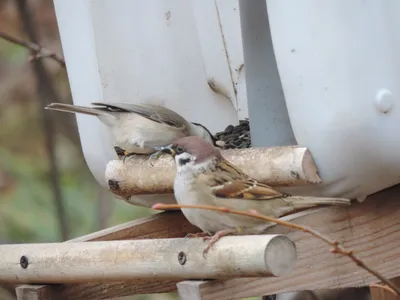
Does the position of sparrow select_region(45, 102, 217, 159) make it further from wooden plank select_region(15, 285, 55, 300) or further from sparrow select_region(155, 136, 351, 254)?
wooden plank select_region(15, 285, 55, 300)

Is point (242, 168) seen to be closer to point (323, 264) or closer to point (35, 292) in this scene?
point (323, 264)

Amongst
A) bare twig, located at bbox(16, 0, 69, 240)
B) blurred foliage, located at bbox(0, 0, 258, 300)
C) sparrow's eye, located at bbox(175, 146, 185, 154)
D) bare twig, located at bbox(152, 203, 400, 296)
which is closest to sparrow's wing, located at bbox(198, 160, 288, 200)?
sparrow's eye, located at bbox(175, 146, 185, 154)

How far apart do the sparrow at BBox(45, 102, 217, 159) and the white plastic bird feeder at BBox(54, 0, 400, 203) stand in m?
0.05

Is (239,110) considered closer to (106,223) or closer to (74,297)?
(106,223)

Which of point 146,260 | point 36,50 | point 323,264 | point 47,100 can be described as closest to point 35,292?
point 146,260

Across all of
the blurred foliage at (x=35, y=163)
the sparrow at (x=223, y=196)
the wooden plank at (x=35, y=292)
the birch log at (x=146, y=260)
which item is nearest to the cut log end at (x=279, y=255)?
the birch log at (x=146, y=260)

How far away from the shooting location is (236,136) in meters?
2.66

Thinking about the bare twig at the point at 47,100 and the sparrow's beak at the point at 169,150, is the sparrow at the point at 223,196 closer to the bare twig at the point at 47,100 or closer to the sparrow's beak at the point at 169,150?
the sparrow's beak at the point at 169,150

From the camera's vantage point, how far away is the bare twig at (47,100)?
2.92 m

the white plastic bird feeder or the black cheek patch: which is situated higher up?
the white plastic bird feeder

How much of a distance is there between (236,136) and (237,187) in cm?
54

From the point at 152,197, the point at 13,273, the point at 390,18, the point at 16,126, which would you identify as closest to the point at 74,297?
the point at 13,273

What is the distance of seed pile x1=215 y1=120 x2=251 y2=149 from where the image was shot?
2568mm

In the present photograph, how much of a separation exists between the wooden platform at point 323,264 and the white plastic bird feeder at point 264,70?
0.24ft
